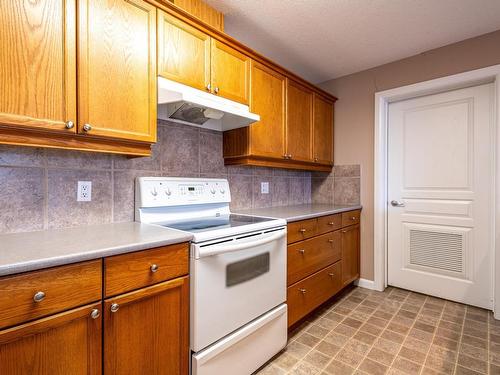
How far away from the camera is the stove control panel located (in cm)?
161

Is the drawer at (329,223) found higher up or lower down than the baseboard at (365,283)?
higher up

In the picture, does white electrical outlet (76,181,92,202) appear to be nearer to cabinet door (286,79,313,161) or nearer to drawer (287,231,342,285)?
drawer (287,231,342,285)

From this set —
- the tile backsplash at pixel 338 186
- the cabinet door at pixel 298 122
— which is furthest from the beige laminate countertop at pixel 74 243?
the tile backsplash at pixel 338 186

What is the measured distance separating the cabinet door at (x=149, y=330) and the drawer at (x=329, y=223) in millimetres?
1295

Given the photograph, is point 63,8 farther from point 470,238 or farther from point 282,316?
point 470,238

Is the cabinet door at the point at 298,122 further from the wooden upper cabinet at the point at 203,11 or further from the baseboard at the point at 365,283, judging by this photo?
the baseboard at the point at 365,283

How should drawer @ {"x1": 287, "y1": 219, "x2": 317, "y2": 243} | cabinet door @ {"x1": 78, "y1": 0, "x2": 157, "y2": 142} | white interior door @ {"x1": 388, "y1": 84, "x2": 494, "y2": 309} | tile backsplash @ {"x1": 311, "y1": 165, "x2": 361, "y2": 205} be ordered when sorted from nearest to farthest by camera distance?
1. cabinet door @ {"x1": 78, "y1": 0, "x2": 157, "y2": 142}
2. drawer @ {"x1": 287, "y1": 219, "x2": 317, "y2": 243}
3. white interior door @ {"x1": 388, "y1": 84, "x2": 494, "y2": 309}
4. tile backsplash @ {"x1": 311, "y1": 165, "x2": 361, "y2": 205}

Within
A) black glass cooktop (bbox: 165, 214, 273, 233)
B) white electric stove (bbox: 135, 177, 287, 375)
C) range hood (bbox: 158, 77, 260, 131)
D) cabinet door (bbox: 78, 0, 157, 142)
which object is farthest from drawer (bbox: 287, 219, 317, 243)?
cabinet door (bbox: 78, 0, 157, 142)

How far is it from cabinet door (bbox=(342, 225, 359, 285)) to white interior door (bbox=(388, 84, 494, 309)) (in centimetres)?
36

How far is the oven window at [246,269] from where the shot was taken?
1.37 m

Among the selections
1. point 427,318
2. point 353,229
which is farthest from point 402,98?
point 427,318

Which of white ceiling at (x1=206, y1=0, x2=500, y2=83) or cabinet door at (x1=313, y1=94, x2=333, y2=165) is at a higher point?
white ceiling at (x1=206, y1=0, x2=500, y2=83)

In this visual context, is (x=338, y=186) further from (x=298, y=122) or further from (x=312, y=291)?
(x=312, y=291)

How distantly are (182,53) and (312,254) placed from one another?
168 cm
